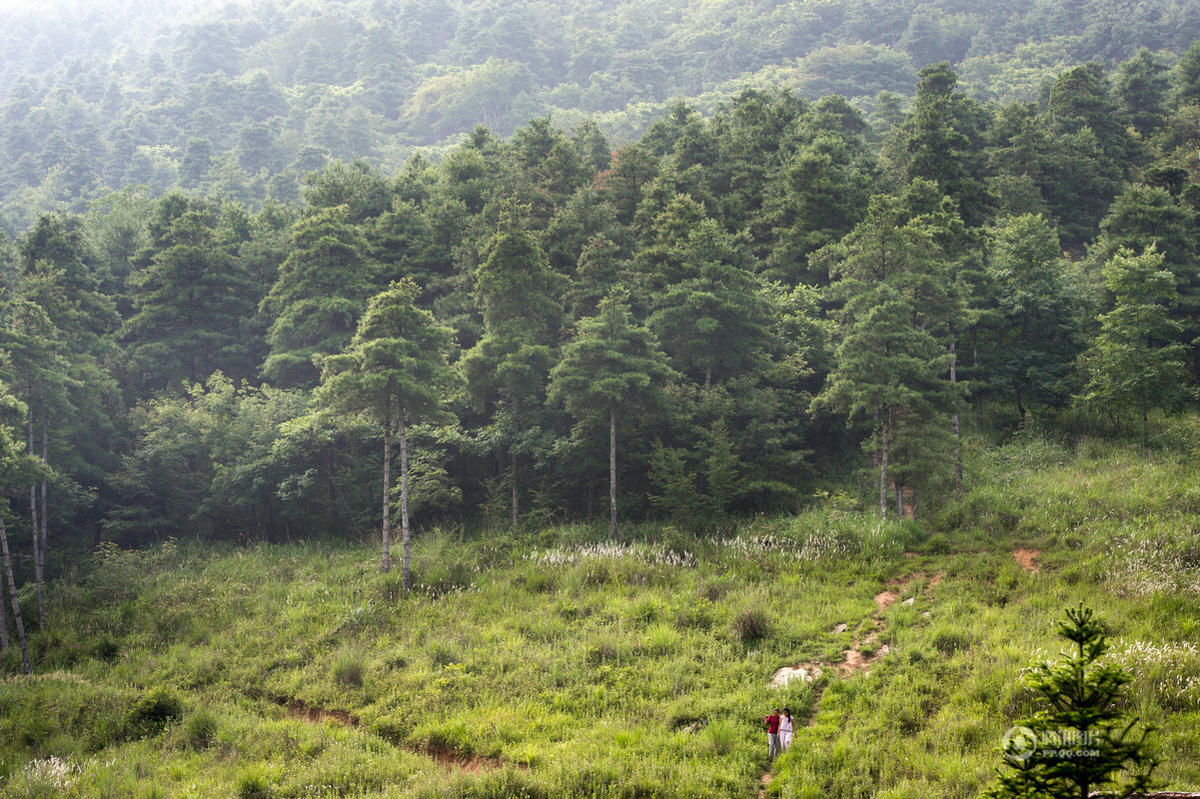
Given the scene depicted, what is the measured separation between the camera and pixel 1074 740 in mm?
5625

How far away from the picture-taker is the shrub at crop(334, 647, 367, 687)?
53.1 feet

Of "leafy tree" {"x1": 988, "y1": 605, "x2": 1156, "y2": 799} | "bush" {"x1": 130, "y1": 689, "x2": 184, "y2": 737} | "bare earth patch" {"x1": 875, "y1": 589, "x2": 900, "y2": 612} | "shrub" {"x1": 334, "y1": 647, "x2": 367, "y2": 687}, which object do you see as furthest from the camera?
"bare earth patch" {"x1": 875, "y1": 589, "x2": 900, "y2": 612}

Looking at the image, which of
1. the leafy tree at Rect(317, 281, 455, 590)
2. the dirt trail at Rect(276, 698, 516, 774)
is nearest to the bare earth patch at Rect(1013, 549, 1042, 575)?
the dirt trail at Rect(276, 698, 516, 774)

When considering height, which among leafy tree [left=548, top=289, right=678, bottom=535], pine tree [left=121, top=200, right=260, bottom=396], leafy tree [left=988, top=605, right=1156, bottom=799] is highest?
pine tree [left=121, top=200, right=260, bottom=396]

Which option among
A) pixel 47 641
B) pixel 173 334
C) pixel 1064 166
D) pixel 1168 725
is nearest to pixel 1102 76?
pixel 1064 166

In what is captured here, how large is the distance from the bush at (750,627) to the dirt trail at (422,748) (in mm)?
5865

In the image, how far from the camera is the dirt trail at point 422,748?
12.0 meters

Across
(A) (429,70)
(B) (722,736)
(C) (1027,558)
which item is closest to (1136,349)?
(C) (1027,558)

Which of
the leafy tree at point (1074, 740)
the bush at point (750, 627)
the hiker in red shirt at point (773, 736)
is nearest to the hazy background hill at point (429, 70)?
the bush at point (750, 627)

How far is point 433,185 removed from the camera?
41.5m

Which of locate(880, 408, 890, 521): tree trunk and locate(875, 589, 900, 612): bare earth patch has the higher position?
locate(880, 408, 890, 521): tree trunk

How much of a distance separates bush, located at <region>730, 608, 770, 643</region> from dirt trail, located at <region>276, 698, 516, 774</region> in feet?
19.2

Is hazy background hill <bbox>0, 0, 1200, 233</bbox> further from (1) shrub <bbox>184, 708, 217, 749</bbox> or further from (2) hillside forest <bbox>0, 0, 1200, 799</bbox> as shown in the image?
(1) shrub <bbox>184, 708, 217, 749</bbox>

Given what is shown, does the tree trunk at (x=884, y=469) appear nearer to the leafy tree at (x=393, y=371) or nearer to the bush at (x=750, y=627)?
the bush at (x=750, y=627)
